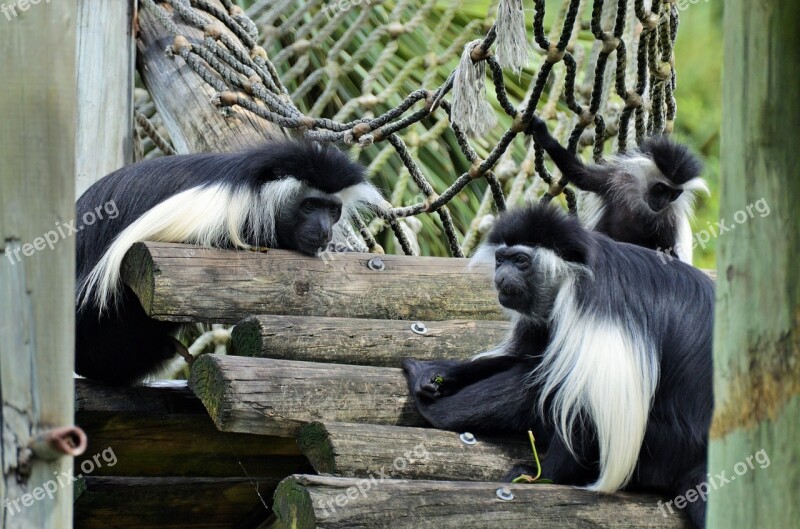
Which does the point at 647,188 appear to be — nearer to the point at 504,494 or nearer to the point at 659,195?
the point at 659,195

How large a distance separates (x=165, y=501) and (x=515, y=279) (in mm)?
1279

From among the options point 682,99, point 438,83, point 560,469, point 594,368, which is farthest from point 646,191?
point 682,99

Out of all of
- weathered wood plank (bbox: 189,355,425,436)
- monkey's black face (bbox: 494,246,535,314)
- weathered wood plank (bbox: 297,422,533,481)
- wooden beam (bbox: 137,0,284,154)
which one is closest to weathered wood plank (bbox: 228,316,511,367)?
weathered wood plank (bbox: 189,355,425,436)

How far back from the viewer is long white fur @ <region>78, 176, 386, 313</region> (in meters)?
2.89

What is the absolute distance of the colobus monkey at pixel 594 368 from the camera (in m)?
2.42

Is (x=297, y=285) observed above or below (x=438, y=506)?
above

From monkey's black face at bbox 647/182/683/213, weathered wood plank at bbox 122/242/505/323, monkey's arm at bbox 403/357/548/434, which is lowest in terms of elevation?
monkey's arm at bbox 403/357/548/434

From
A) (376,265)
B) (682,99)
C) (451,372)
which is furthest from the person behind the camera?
(682,99)

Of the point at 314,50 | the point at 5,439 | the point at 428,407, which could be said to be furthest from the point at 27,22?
the point at 314,50

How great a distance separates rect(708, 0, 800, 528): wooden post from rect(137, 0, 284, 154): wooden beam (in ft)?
8.36

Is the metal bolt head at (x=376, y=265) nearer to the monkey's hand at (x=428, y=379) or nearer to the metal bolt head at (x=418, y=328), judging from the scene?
the metal bolt head at (x=418, y=328)

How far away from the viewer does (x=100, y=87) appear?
382 cm

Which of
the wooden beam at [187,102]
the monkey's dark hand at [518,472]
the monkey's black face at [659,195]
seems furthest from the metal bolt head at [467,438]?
the wooden beam at [187,102]

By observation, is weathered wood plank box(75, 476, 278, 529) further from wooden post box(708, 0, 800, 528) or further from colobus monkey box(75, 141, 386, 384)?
wooden post box(708, 0, 800, 528)
